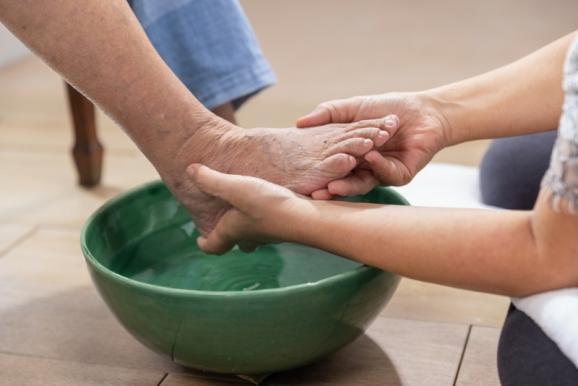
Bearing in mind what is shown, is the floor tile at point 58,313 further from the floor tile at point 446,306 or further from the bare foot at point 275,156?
the floor tile at point 446,306

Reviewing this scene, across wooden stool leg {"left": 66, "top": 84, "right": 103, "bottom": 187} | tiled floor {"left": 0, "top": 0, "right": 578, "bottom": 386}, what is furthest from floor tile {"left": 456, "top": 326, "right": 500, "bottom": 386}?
wooden stool leg {"left": 66, "top": 84, "right": 103, "bottom": 187}

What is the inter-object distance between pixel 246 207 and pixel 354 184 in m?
0.14

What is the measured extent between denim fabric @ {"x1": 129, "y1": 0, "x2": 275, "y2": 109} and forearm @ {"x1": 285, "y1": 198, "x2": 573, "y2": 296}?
44cm

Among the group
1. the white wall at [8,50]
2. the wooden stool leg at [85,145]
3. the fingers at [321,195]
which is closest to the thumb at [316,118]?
the fingers at [321,195]

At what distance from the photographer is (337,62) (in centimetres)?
246

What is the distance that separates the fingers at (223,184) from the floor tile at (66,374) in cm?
22

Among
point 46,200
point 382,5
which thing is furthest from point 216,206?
point 382,5

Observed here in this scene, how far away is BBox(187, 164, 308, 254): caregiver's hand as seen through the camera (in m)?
0.88

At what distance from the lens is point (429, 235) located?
0.80m

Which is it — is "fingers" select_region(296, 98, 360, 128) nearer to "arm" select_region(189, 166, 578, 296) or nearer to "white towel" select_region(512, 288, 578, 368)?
"arm" select_region(189, 166, 578, 296)

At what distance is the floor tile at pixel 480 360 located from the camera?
0.96 metres

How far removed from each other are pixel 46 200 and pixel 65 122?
1.63 feet

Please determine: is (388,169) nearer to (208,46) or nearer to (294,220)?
(294,220)

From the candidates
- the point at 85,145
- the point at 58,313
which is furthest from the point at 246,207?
the point at 85,145
